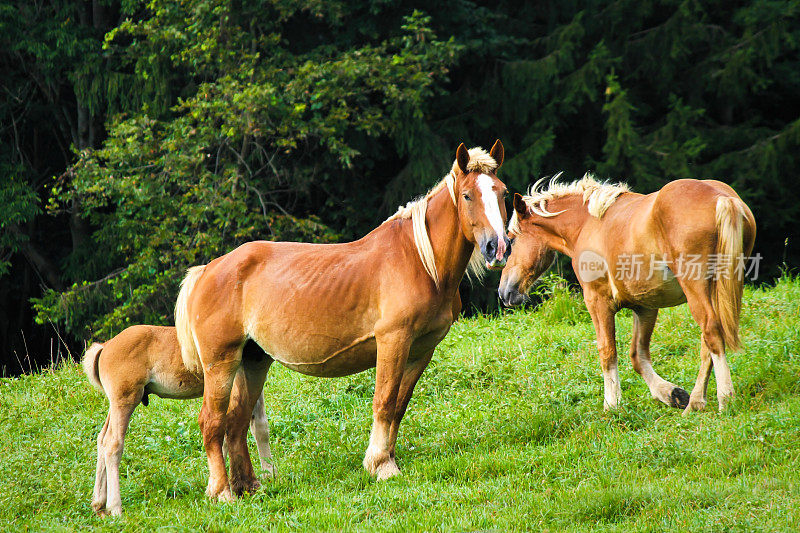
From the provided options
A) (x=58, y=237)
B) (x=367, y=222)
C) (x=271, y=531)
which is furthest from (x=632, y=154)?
(x=58, y=237)

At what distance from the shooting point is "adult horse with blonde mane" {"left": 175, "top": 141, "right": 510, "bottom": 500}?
5.77 m

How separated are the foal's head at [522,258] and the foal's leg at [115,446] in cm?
386

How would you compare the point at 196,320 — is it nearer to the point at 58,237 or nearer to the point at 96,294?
the point at 96,294

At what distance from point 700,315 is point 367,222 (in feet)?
36.6

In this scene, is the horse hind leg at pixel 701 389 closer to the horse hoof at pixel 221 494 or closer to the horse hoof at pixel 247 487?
the horse hoof at pixel 247 487

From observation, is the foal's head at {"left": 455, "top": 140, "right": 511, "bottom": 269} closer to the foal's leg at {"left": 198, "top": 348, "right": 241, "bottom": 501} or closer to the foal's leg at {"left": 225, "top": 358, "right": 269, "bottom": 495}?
the foal's leg at {"left": 198, "top": 348, "right": 241, "bottom": 501}

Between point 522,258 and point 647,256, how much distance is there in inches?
69.8

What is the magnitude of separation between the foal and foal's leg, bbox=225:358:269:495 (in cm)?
21

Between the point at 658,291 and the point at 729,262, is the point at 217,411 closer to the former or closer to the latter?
the point at 658,291

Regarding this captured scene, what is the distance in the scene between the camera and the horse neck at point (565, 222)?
7.62 metres

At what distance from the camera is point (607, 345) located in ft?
22.8

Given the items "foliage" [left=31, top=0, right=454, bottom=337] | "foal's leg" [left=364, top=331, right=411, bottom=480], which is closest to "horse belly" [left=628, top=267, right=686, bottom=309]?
"foal's leg" [left=364, top=331, right=411, bottom=480]

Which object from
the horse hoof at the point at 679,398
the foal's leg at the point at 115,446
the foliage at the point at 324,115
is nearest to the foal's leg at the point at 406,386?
the foal's leg at the point at 115,446

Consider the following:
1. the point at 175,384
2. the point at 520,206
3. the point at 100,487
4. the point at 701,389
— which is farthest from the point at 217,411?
the point at 701,389
